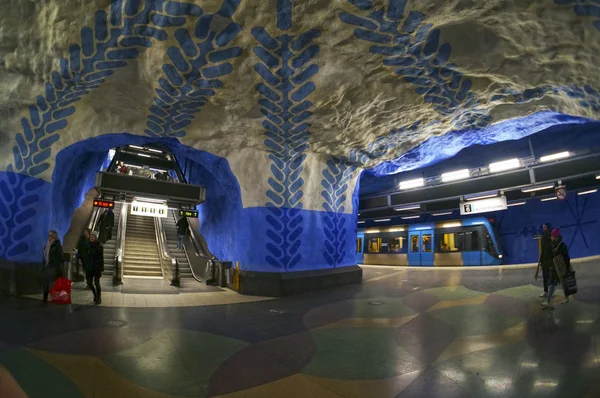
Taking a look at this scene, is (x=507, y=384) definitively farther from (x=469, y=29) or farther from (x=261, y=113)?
(x=261, y=113)

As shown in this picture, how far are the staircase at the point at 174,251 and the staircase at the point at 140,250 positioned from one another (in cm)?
60

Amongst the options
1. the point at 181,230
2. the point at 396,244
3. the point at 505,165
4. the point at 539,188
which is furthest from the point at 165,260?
the point at 539,188

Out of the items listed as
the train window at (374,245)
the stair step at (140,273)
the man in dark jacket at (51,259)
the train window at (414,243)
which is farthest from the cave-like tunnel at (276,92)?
the train window at (374,245)

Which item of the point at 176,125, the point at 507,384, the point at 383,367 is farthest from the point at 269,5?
the point at 507,384

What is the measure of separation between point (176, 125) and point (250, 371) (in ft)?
22.4

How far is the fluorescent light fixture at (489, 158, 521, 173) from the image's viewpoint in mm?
12438

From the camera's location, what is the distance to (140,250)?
12102 mm

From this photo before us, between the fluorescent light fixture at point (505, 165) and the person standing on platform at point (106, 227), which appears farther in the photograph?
the fluorescent light fixture at point (505, 165)

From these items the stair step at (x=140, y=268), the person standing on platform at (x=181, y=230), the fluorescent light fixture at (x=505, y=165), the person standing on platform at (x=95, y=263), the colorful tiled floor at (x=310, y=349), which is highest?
the fluorescent light fixture at (x=505, y=165)

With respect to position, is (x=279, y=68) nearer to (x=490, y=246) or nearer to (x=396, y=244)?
(x=490, y=246)

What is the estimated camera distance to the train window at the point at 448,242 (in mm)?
15648

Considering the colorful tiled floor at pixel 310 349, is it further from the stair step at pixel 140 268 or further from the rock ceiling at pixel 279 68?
the stair step at pixel 140 268

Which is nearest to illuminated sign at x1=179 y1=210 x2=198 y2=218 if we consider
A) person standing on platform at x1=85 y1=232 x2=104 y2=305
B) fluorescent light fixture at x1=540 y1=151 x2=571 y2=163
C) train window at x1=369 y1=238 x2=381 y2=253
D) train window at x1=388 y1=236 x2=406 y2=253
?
person standing on platform at x1=85 y1=232 x2=104 y2=305

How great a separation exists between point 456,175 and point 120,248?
47.5 feet
